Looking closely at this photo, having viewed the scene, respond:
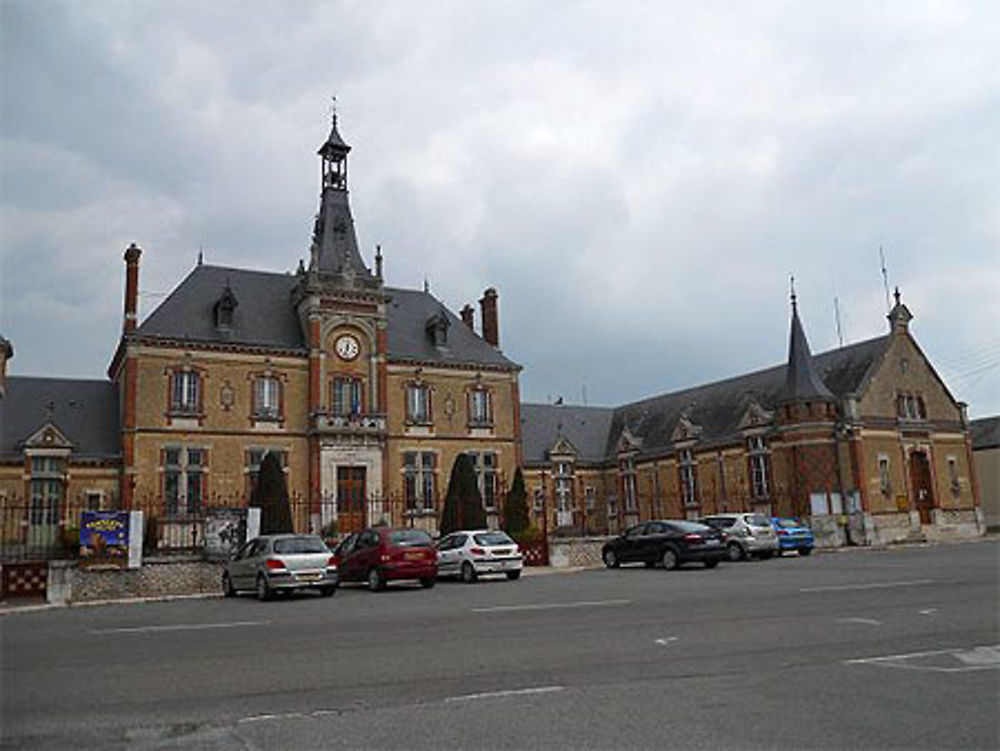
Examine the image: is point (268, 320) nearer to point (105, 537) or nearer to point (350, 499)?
point (350, 499)

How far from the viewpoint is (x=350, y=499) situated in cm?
3803

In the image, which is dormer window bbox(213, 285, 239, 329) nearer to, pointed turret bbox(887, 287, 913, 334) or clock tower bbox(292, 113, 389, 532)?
clock tower bbox(292, 113, 389, 532)

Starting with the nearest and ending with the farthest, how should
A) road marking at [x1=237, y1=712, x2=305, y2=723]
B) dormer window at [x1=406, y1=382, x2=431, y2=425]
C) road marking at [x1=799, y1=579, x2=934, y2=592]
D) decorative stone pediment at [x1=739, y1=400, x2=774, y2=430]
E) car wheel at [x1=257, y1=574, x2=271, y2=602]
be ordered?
road marking at [x1=237, y1=712, x2=305, y2=723], road marking at [x1=799, y1=579, x2=934, y2=592], car wheel at [x1=257, y1=574, x2=271, y2=602], dormer window at [x1=406, y1=382, x2=431, y2=425], decorative stone pediment at [x1=739, y1=400, x2=774, y2=430]

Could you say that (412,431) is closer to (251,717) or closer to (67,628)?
(67,628)

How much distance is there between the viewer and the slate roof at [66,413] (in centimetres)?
3488

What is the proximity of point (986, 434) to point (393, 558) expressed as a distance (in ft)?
159

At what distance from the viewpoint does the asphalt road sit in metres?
6.07

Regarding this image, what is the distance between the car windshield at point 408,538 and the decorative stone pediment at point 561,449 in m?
27.3

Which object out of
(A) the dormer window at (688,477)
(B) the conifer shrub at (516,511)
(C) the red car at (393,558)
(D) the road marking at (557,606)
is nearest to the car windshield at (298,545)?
(C) the red car at (393,558)

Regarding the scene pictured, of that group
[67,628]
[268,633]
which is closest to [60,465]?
[67,628]

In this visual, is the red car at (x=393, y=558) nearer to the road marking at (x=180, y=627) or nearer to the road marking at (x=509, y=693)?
the road marking at (x=180, y=627)

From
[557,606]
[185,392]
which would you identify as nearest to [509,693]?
[557,606]

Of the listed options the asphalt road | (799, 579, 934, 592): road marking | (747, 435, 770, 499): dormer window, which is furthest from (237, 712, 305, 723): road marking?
(747, 435, 770, 499): dormer window

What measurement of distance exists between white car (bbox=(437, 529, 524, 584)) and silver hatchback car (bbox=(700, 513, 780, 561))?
911cm
